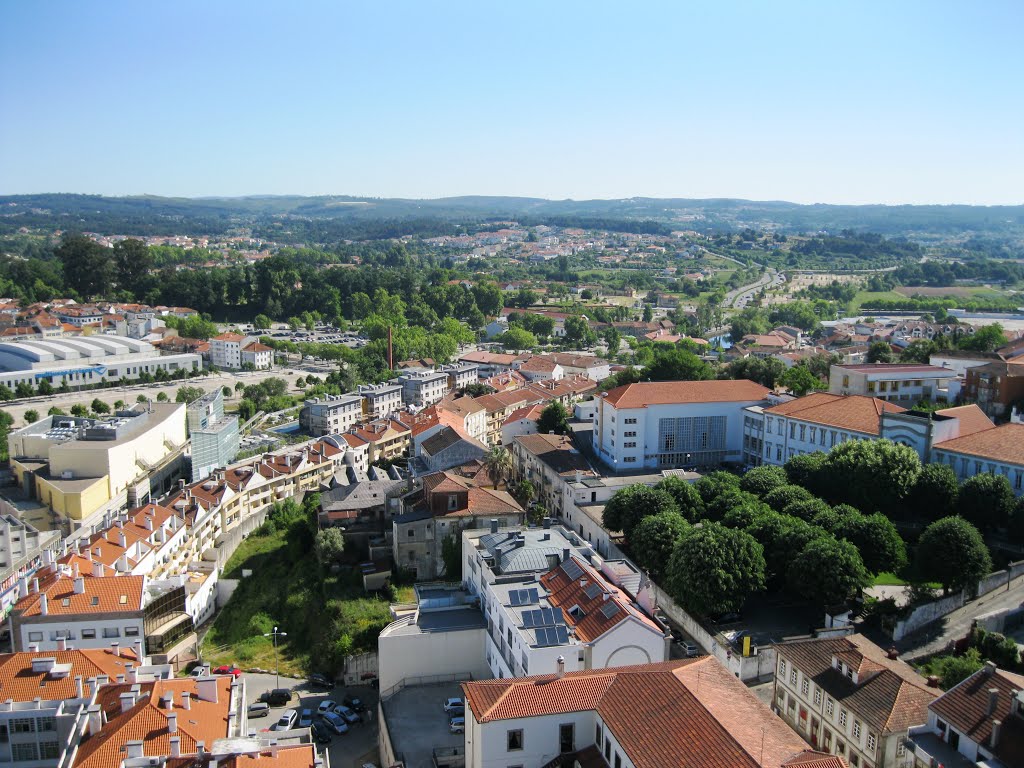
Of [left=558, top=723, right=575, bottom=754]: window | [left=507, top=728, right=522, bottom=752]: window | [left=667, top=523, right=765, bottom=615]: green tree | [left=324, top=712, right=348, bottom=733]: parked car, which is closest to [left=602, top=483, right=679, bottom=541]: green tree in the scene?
[left=667, top=523, right=765, bottom=615]: green tree

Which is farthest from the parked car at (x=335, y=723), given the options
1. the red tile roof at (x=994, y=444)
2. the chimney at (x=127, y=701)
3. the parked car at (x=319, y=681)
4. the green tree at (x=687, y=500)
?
the red tile roof at (x=994, y=444)

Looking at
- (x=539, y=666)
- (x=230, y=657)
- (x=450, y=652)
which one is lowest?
(x=230, y=657)

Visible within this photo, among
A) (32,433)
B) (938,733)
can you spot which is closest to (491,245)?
(32,433)

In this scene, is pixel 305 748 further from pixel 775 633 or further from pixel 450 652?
pixel 775 633

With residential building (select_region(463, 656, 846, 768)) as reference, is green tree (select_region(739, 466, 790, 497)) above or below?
below

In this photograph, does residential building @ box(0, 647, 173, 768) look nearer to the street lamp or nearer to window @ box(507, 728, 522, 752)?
the street lamp

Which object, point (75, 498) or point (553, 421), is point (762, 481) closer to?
point (553, 421)
